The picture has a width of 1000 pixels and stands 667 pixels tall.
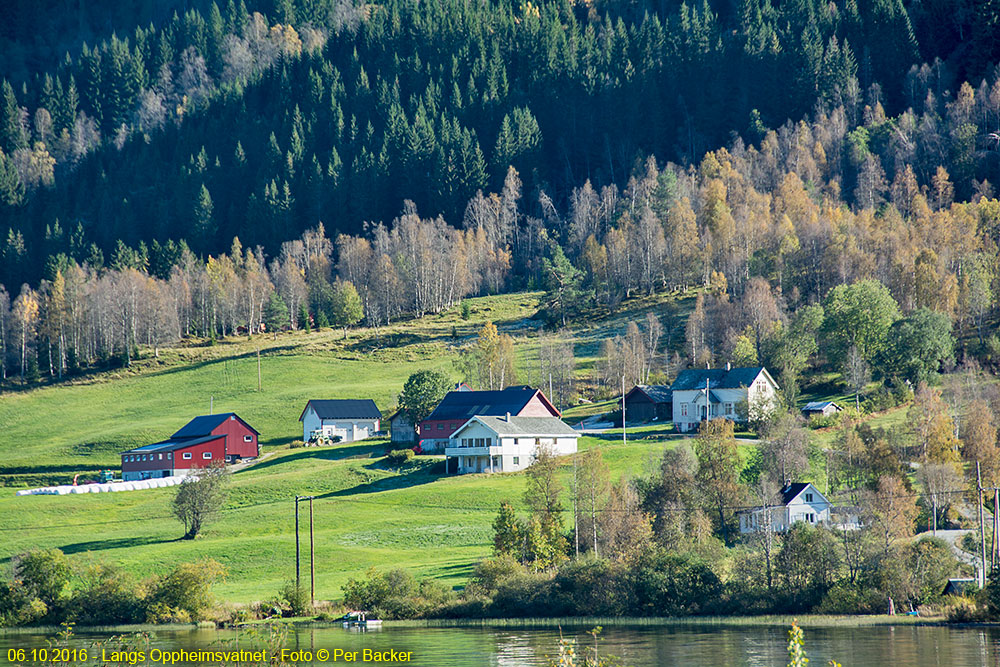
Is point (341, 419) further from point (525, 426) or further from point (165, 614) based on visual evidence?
point (165, 614)

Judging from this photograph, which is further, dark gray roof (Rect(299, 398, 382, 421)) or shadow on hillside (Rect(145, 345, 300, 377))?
shadow on hillside (Rect(145, 345, 300, 377))

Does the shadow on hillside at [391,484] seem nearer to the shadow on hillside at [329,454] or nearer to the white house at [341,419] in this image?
the shadow on hillside at [329,454]

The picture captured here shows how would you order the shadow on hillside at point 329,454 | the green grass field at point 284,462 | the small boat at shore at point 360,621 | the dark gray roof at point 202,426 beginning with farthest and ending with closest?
the dark gray roof at point 202,426 → the shadow on hillside at point 329,454 → the green grass field at point 284,462 → the small boat at shore at point 360,621

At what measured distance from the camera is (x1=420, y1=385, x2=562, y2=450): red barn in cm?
10056

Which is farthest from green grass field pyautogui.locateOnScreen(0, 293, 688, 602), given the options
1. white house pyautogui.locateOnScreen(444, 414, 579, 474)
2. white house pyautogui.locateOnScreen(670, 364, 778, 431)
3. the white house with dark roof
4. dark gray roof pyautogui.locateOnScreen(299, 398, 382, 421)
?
A: the white house with dark roof

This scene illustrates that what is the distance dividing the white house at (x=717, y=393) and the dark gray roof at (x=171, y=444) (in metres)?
40.0

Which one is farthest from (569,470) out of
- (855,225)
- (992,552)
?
(855,225)

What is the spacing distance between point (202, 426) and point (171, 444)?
3378 mm

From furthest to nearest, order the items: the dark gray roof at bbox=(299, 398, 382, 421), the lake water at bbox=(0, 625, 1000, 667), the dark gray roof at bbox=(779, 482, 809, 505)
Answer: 1. the dark gray roof at bbox=(299, 398, 382, 421)
2. the dark gray roof at bbox=(779, 482, 809, 505)
3. the lake water at bbox=(0, 625, 1000, 667)

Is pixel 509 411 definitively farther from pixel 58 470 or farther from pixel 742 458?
pixel 58 470

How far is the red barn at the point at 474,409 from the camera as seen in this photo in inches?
3959

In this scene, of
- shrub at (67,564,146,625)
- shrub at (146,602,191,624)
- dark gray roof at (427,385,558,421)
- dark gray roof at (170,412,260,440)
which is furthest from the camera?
dark gray roof at (170,412,260,440)

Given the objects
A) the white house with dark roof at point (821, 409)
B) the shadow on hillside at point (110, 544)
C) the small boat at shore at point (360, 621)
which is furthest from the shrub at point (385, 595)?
the white house with dark roof at point (821, 409)

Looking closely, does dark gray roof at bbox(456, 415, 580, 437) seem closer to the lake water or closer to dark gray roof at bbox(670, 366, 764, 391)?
dark gray roof at bbox(670, 366, 764, 391)
